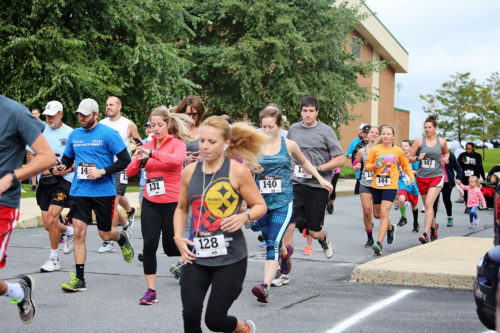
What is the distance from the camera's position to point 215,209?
448cm

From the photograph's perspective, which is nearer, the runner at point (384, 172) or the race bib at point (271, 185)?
the race bib at point (271, 185)

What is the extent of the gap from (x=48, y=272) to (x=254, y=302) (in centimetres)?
284

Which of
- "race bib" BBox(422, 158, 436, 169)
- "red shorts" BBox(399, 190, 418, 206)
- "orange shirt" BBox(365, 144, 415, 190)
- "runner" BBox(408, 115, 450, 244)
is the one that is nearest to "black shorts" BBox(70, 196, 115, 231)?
"orange shirt" BBox(365, 144, 415, 190)

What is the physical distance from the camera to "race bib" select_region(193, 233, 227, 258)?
4.38m

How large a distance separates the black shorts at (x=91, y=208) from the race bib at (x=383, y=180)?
4.17m

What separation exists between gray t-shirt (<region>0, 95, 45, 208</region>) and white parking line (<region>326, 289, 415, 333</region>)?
2623 millimetres

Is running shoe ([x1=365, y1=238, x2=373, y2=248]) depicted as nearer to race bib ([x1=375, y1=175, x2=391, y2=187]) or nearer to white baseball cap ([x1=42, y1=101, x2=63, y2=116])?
race bib ([x1=375, y1=175, x2=391, y2=187])

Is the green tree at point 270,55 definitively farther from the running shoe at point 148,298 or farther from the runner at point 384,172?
the running shoe at point 148,298

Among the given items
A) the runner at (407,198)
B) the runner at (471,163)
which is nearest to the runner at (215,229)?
the runner at (407,198)

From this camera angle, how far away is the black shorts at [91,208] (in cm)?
713

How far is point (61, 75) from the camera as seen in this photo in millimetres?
18328

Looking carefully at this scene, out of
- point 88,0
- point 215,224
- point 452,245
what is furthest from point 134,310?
point 88,0

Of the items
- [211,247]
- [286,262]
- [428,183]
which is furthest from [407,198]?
[211,247]

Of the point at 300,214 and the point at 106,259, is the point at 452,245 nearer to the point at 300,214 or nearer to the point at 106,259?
the point at 300,214
